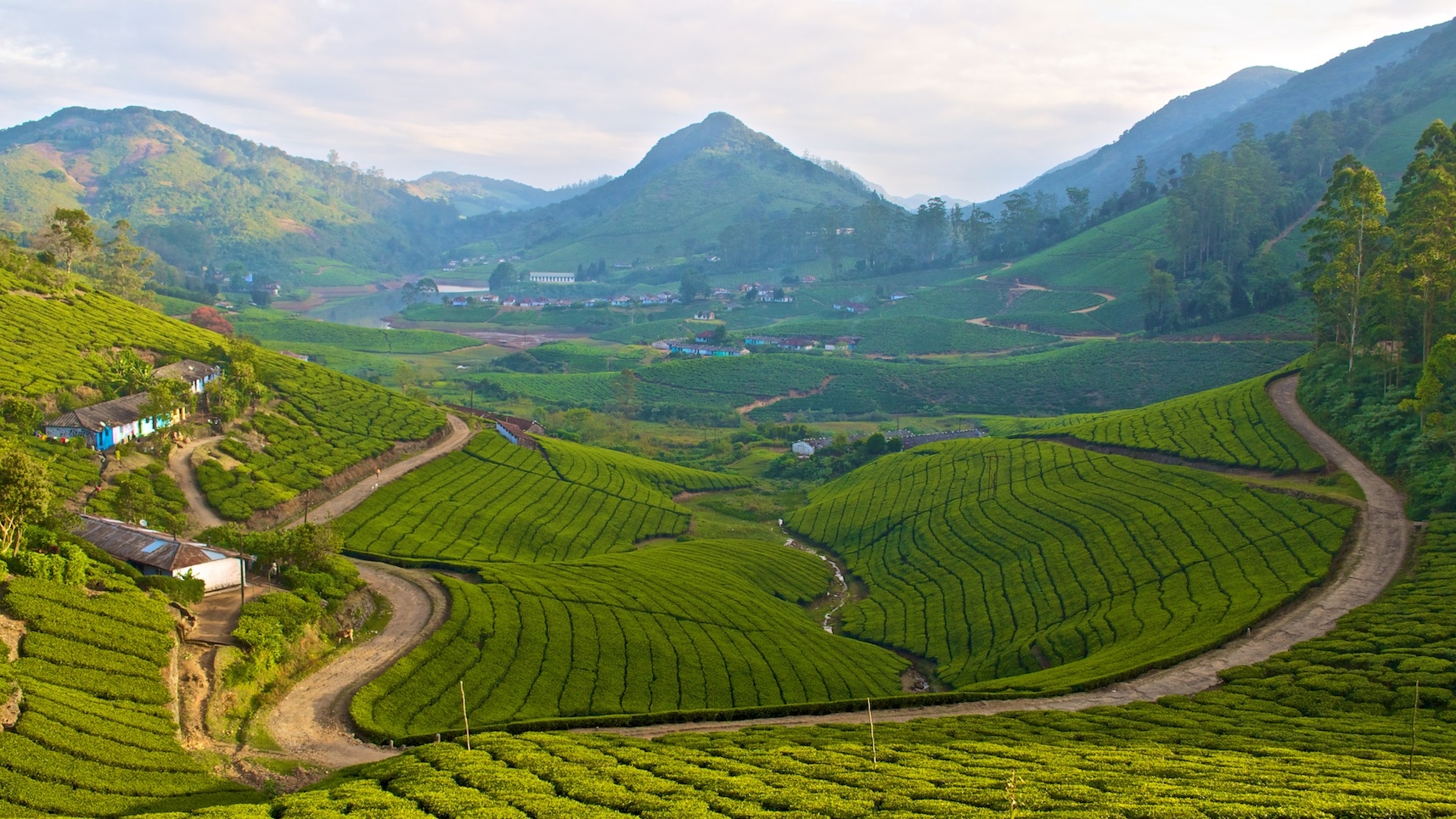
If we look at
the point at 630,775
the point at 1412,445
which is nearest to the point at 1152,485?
the point at 1412,445

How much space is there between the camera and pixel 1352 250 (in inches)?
2670

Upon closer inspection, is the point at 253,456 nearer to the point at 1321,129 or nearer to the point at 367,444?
the point at 367,444

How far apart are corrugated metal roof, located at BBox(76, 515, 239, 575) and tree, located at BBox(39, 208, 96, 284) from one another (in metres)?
50.0

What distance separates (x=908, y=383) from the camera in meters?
129

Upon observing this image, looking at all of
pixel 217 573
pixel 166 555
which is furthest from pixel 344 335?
pixel 166 555

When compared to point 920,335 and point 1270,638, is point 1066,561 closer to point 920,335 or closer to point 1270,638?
Answer: point 1270,638

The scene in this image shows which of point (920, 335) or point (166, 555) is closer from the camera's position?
point (166, 555)

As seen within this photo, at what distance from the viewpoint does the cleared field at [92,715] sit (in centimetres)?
2278

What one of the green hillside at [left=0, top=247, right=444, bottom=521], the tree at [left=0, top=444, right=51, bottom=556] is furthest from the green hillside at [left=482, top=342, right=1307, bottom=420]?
the tree at [left=0, top=444, right=51, bottom=556]

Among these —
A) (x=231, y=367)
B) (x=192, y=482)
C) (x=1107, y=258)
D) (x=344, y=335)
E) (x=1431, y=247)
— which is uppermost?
(x=1107, y=258)

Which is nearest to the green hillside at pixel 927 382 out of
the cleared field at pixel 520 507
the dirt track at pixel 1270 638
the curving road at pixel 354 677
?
the cleared field at pixel 520 507

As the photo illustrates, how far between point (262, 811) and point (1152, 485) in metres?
53.2

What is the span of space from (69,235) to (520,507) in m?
51.0

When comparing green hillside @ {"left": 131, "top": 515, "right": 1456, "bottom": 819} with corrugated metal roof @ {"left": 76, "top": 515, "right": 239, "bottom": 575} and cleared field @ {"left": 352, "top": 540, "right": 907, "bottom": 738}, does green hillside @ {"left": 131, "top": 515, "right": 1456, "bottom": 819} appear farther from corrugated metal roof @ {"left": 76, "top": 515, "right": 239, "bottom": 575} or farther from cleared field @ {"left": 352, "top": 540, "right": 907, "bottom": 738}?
corrugated metal roof @ {"left": 76, "top": 515, "right": 239, "bottom": 575}
